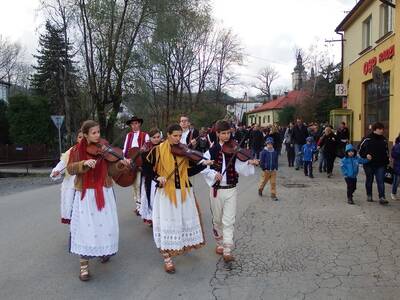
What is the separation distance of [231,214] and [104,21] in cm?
2326

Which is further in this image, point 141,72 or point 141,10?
point 141,72

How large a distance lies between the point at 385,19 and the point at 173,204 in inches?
641

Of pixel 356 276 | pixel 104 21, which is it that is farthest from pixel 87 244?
pixel 104 21

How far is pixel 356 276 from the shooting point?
17.2 ft

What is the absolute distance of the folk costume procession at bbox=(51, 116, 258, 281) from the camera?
527 centimetres

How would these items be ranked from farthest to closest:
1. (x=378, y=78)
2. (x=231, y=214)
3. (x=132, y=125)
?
(x=378, y=78) < (x=132, y=125) < (x=231, y=214)

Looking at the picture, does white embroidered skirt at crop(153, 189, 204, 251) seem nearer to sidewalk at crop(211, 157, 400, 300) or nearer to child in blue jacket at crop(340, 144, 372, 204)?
sidewalk at crop(211, 157, 400, 300)

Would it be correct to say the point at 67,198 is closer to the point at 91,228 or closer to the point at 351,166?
the point at 91,228

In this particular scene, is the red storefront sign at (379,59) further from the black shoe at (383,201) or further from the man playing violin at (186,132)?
the man playing violin at (186,132)

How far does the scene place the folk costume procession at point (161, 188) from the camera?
527 centimetres

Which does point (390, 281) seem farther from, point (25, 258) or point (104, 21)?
point (104, 21)

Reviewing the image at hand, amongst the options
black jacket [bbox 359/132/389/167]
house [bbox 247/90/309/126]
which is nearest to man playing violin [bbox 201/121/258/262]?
black jacket [bbox 359/132/389/167]

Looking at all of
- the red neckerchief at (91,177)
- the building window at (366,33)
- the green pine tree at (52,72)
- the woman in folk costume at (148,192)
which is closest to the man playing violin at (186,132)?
the woman in folk costume at (148,192)

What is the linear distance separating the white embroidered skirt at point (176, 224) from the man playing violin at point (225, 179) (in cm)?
33
